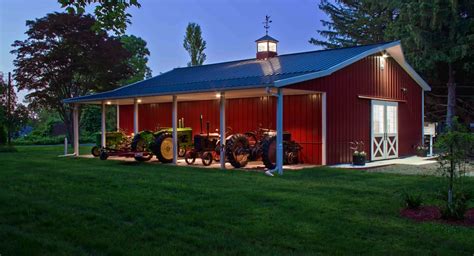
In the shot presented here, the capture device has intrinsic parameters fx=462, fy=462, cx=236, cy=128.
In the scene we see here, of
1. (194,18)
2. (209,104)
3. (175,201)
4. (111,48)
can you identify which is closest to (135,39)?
(194,18)

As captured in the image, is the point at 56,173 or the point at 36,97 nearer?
the point at 56,173

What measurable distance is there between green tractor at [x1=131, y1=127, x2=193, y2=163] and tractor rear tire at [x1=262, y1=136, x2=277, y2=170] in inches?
138

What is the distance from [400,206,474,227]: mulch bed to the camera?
18.2ft

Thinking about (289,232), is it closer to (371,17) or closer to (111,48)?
(111,48)

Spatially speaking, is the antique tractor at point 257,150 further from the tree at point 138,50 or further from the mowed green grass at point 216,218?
the tree at point 138,50

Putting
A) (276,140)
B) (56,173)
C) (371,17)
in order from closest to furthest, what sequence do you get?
(56,173) → (276,140) → (371,17)

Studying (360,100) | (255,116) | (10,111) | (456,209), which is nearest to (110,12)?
(456,209)

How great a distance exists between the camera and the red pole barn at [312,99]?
41.0 ft

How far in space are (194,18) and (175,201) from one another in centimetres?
2594

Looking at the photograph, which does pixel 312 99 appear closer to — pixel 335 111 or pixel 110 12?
pixel 335 111

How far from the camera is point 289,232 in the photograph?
4988 millimetres

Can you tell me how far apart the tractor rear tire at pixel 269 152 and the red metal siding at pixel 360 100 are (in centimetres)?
153

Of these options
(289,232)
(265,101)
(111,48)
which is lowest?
(289,232)

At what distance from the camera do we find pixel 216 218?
571 centimetres
